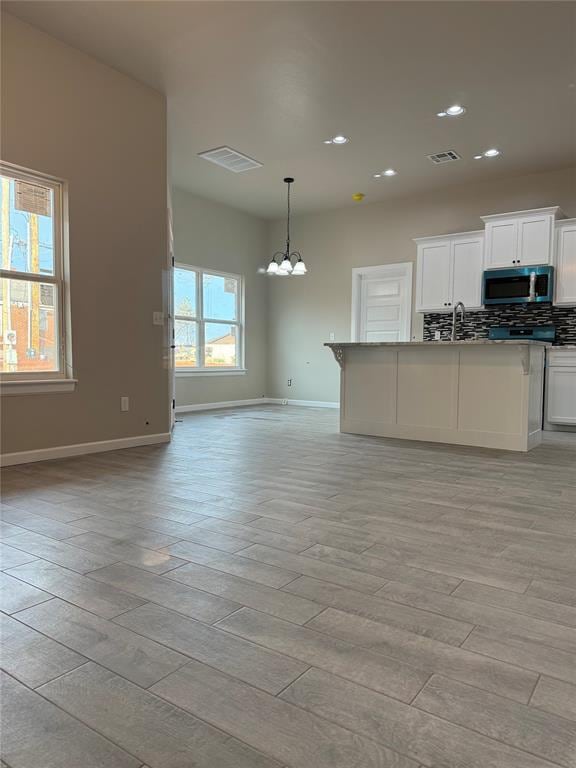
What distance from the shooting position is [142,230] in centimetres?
464

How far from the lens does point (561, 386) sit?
5.91 metres

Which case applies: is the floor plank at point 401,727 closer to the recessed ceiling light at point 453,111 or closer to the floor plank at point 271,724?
the floor plank at point 271,724

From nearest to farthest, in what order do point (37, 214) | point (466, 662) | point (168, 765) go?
point (168, 765) < point (466, 662) < point (37, 214)

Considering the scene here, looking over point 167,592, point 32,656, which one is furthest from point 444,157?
point 32,656

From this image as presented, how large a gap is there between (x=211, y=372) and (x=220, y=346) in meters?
0.54

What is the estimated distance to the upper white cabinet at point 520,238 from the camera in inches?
237

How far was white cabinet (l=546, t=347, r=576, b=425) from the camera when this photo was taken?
19.2ft

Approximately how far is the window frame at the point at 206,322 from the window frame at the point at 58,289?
310cm

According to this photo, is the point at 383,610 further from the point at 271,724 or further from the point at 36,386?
the point at 36,386

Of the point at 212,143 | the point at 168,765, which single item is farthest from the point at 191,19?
the point at 168,765

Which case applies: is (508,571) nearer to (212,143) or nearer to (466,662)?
(466,662)

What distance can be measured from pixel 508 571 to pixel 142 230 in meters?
4.06

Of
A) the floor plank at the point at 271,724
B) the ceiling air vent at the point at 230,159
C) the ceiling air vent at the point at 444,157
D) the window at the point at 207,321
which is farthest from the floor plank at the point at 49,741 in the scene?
the window at the point at 207,321

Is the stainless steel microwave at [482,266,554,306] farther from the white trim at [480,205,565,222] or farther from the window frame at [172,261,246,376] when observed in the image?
the window frame at [172,261,246,376]
